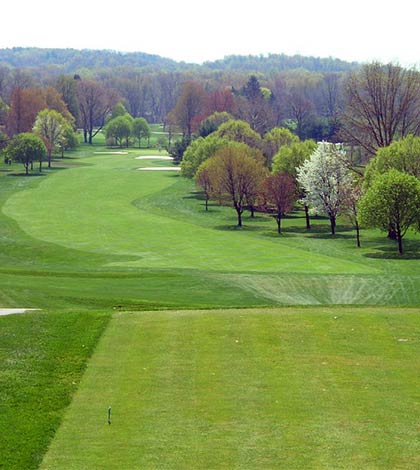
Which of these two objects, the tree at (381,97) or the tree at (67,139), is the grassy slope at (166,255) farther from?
the tree at (67,139)

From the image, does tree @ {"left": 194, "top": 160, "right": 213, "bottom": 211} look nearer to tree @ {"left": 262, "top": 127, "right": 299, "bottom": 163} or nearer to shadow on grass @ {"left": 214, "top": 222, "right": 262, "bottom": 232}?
shadow on grass @ {"left": 214, "top": 222, "right": 262, "bottom": 232}

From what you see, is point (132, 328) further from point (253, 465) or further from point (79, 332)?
point (253, 465)

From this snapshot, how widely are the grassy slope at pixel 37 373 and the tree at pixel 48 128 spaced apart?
115 metres

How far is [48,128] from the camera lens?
139 meters

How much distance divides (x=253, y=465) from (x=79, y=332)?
10543mm

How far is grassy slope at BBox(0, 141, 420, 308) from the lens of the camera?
36.7 m

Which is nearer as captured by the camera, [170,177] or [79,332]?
[79,332]

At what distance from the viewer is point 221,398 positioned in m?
17.9

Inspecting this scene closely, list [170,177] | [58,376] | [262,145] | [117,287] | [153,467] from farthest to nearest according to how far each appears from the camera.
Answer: [170,177] → [262,145] → [117,287] → [58,376] → [153,467]

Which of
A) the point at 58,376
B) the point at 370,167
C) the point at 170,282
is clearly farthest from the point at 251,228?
the point at 58,376

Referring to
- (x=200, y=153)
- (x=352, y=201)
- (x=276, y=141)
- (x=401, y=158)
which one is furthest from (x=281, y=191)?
(x=276, y=141)

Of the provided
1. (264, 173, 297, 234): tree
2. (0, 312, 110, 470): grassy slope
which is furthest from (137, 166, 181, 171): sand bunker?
(0, 312, 110, 470): grassy slope

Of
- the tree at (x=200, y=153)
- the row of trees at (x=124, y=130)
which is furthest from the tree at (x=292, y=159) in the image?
the row of trees at (x=124, y=130)

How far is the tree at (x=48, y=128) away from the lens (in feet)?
452
